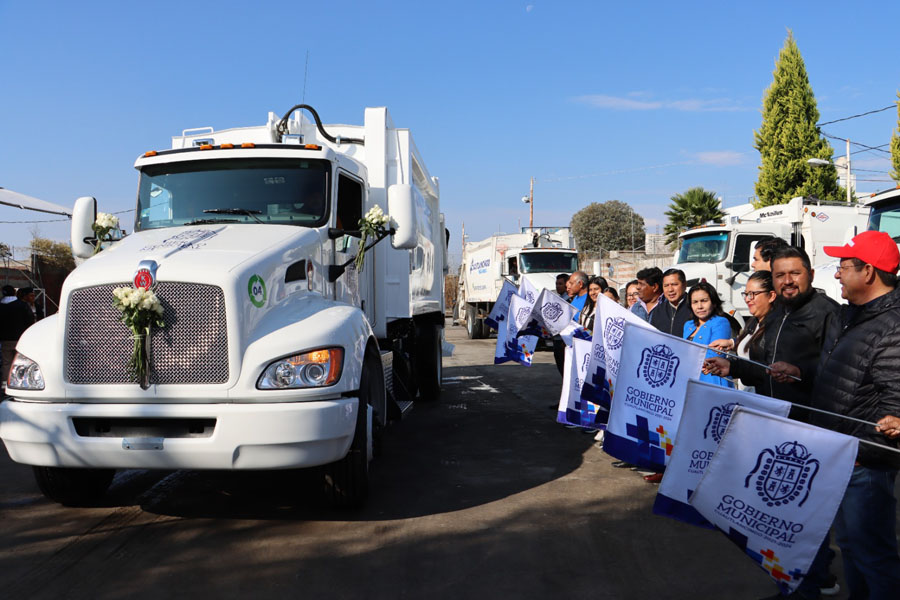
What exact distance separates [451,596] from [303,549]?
1169 mm

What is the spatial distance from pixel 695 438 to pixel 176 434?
3105 mm

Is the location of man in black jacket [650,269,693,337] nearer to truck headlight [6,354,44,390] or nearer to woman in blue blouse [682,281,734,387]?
woman in blue blouse [682,281,734,387]

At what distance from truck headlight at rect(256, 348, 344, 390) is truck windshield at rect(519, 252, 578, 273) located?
17920 mm

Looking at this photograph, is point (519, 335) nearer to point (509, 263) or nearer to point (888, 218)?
point (888, 218)

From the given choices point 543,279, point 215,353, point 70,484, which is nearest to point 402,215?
point 215,353

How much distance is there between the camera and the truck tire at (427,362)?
34.1 feet

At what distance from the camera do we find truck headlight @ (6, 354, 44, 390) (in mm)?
4660

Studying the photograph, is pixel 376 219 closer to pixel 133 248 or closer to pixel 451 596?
pixel 133 248

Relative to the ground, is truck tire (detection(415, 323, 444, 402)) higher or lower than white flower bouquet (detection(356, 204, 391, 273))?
lower

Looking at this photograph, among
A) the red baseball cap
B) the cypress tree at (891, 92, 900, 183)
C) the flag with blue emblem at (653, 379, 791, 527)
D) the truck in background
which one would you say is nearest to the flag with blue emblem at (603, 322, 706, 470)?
the flag with blue emblem at (653, 379, 791, 527)

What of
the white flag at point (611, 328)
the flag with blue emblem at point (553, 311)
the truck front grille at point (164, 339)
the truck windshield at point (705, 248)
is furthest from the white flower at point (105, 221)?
the truck windshield at point (705, 248)

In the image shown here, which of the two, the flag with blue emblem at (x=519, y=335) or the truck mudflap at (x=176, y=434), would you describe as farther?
the flag with blue emblem at (x=519, y=335)

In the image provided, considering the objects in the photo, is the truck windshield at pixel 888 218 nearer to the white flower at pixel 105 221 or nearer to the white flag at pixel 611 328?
the white flag at pixel 611 328

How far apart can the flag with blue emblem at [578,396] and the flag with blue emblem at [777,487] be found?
13.7ft
